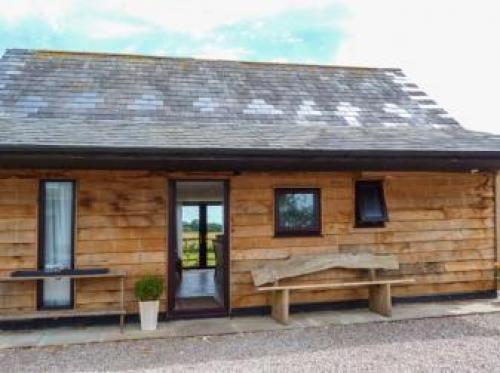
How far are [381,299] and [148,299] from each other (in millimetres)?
3219

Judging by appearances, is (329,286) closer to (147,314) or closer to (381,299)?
(381,299)

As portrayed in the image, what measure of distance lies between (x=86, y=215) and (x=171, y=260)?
1.28m

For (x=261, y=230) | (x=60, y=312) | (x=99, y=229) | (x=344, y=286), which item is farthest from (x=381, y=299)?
(x=60, y=312)

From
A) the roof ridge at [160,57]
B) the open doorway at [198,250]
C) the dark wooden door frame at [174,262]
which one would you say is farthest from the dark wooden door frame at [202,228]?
the dark wooden door frame at [174,262]

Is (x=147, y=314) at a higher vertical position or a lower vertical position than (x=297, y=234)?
lower

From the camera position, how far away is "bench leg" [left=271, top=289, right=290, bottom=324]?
659 cm

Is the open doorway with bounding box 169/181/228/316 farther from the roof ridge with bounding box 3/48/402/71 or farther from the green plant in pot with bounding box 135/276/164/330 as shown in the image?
the roof ridge with bounding box 3/48/402/71

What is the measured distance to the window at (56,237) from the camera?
21.6 feet

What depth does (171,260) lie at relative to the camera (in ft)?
22.7

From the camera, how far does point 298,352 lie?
543 cm

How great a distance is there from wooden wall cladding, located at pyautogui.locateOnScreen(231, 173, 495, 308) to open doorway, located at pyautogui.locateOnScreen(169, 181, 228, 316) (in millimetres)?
328

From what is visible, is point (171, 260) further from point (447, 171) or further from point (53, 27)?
point (53, 27)

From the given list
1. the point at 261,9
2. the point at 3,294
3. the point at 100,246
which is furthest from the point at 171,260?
the point at 261,9

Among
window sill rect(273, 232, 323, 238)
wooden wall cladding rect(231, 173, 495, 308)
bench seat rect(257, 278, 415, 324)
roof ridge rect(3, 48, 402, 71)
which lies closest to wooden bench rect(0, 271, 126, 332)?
wooden wall cladding rect(231, 173, 495, 308)
